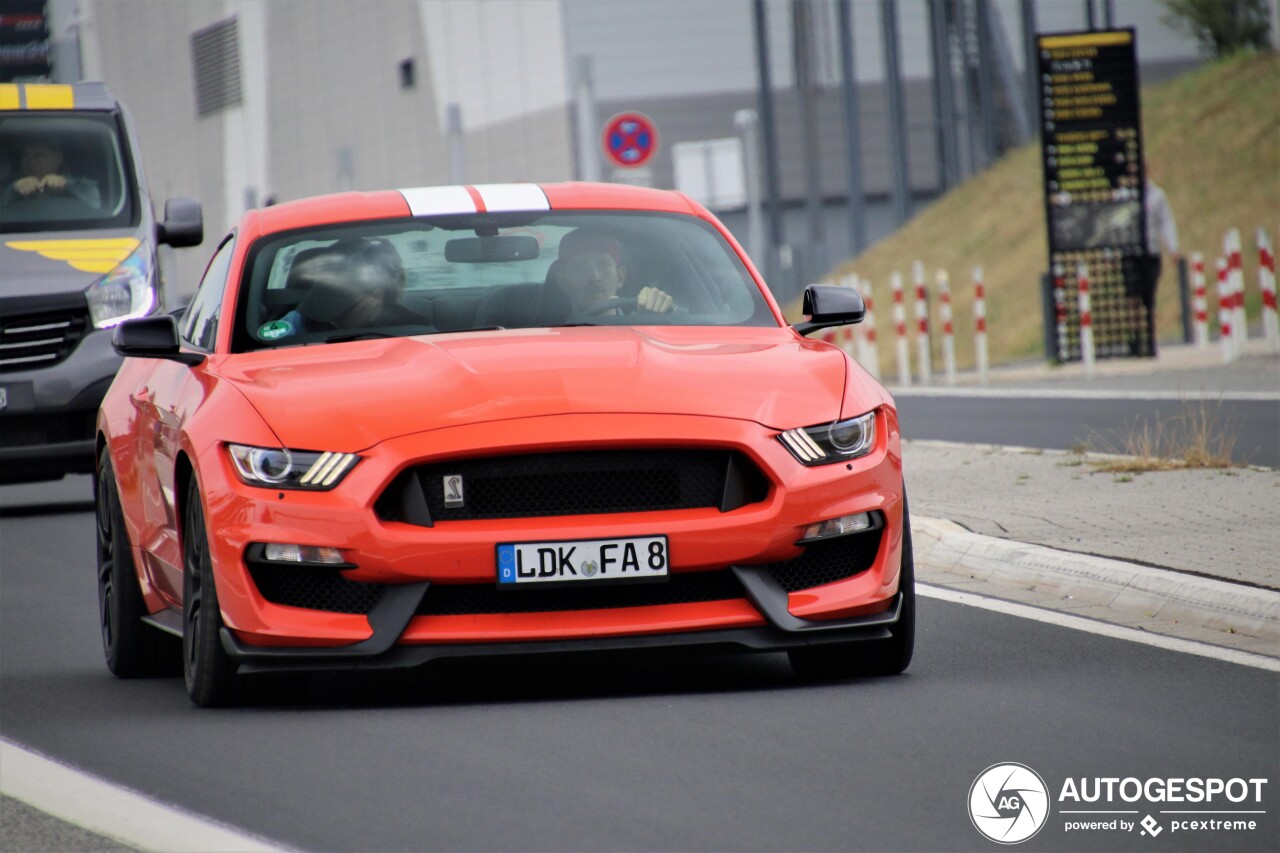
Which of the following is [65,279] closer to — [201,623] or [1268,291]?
[201,623]

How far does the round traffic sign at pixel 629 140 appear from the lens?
2711 centimetres

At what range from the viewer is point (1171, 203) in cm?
3966

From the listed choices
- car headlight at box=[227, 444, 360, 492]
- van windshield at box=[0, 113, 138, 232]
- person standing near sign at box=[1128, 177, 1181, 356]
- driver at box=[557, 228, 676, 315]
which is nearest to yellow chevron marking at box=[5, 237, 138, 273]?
van windshield at box=[0, 113, 138, 232]

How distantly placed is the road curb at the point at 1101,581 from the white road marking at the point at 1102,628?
219 mm

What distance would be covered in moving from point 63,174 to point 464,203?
834 centimetres

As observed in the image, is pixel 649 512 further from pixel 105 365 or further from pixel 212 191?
pixel 212 191

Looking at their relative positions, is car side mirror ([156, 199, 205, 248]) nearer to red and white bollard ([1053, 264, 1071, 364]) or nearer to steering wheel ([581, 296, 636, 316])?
steering wheel ([581, 296, 636, 316])

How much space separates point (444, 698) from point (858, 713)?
123cm

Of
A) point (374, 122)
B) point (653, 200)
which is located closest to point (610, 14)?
point (374, 122)

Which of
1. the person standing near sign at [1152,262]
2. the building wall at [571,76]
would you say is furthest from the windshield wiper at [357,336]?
the building wall at [571,76]

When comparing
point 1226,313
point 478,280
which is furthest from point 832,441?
point 1226,313

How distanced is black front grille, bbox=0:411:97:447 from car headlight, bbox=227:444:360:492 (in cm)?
845

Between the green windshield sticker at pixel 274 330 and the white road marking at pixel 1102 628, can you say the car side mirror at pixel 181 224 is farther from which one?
the green windshield sticker at pixel 274 330

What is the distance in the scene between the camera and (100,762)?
6.10 metres
